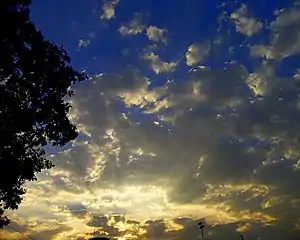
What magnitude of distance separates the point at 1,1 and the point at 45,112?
22.6ft

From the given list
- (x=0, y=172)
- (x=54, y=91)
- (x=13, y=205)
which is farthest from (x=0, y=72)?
(x=13, y=205)

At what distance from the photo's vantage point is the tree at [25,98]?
24422mm

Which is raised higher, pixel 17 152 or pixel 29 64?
pixel 29 64

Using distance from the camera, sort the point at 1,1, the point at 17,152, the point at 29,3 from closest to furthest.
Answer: the point at 1,1, the point at 29,3, the point at 17,152

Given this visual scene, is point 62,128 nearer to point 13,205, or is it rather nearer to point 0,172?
point 0,172

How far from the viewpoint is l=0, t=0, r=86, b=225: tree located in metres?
24.4

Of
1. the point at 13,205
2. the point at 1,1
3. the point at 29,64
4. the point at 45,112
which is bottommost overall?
the point at 13,205

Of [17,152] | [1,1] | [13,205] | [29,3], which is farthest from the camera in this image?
[13,205]

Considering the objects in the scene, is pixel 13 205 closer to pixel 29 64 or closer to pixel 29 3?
pixel 29 64

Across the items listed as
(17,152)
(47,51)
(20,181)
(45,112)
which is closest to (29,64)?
(47,51)

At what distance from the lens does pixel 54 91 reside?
2708cm

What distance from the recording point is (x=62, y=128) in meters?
27.4

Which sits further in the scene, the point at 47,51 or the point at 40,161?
the point at 40,161

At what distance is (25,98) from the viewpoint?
85.1 ft
